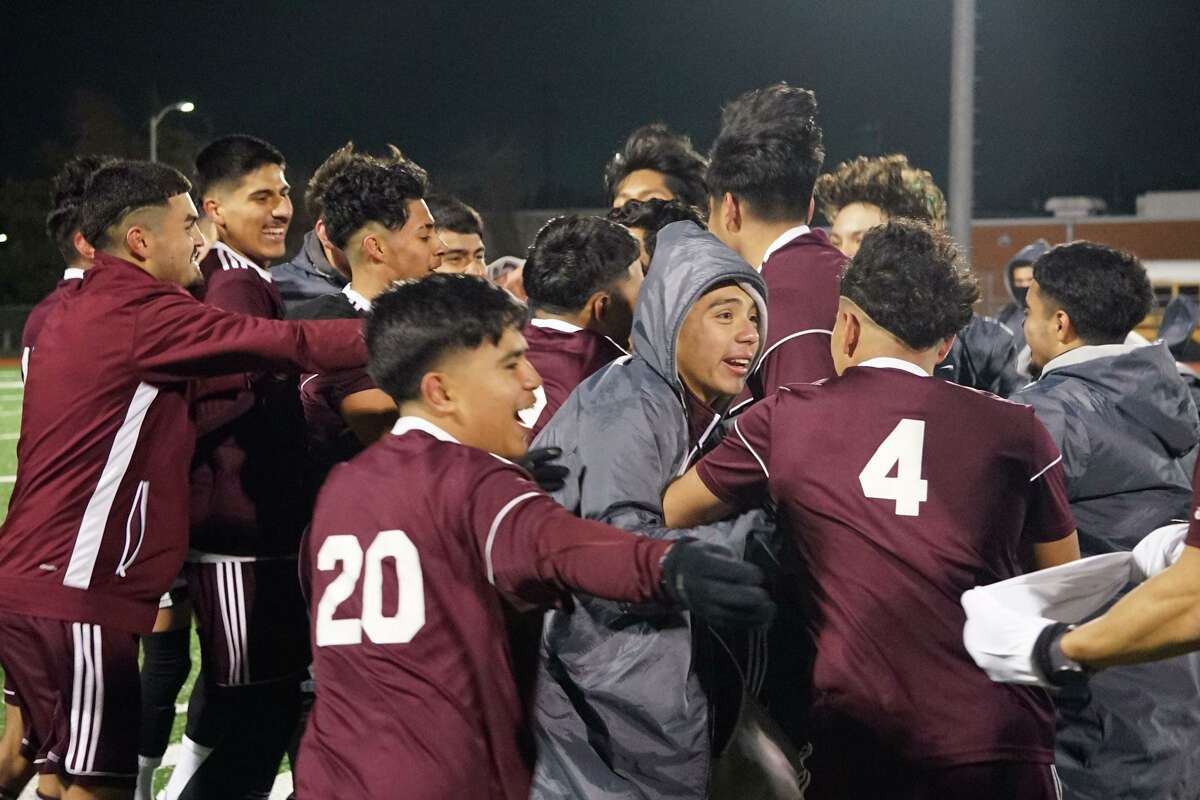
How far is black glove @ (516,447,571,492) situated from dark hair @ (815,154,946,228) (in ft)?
7.81

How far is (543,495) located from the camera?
2537 mm

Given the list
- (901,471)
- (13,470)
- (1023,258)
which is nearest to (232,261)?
(901,471)

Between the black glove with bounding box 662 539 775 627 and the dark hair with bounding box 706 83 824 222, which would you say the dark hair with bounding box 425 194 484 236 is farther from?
the black glove with bounding box 662 539 775 627

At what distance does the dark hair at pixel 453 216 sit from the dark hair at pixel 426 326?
323 cm

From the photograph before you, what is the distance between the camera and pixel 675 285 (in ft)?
11.0

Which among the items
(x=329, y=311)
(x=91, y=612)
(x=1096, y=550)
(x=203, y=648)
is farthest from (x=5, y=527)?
(x=1096, y=550)

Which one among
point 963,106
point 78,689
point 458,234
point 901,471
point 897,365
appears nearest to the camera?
point 901,471

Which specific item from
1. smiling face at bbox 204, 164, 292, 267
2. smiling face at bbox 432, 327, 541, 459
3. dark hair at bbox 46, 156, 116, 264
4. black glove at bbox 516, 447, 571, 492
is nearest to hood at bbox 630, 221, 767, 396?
black glove at bbox 516, 447, 571, 492

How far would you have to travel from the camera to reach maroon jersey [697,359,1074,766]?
3039mm

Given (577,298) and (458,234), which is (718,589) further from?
(458,234)

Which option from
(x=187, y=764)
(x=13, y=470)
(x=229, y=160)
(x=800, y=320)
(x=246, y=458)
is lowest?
(x=13, y=470)

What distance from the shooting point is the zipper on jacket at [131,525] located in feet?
13.2

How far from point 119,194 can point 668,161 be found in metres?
2.18

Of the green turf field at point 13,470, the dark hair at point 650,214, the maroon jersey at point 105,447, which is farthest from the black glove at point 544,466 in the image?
the green turf field at point 13,470
